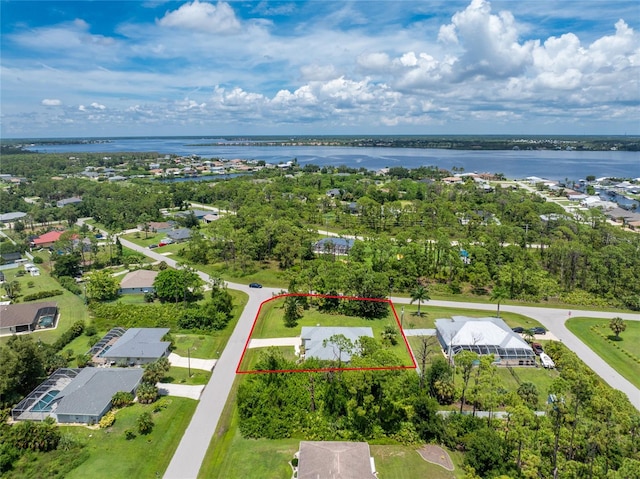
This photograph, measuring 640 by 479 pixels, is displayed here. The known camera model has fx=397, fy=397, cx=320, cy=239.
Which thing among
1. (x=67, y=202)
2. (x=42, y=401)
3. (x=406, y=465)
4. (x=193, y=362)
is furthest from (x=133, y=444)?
(x=67, y=202)

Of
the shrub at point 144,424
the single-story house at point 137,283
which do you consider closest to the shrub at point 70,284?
the single-story house at point 137,283

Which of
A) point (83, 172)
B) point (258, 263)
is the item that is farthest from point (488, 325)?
point (83, 172)

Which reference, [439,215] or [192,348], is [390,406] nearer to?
[192,348]

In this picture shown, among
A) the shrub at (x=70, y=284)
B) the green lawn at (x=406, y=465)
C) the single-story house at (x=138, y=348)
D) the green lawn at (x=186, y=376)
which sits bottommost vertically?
the green lawn at (x=406, y=465)

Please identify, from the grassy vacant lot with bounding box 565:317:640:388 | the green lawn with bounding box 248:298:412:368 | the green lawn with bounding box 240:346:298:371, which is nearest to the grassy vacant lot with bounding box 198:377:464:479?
the green lawn with bounding box 240:346:298:371

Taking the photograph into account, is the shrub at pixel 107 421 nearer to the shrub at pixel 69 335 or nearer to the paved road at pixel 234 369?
the paved road at pixel 234 369

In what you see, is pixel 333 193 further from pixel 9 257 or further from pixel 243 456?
pixel 243 456
